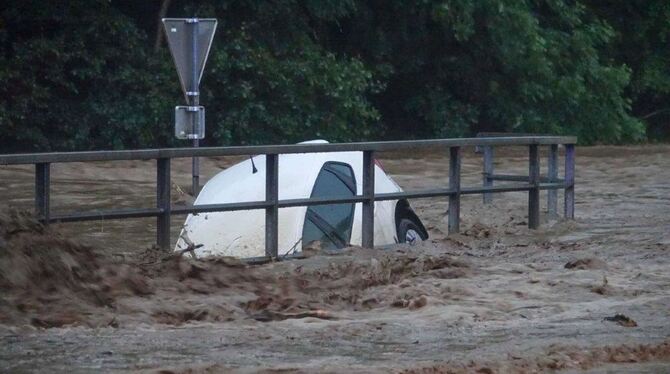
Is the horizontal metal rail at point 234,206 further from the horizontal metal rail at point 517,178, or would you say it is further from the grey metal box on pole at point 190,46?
the grey metal box on pole at point 190,46

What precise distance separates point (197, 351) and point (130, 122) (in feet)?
67.4

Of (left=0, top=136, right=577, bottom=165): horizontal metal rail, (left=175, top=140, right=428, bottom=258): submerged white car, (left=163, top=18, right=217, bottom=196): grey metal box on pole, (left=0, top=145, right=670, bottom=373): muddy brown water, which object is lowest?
(left=0, top=145, right=670, bottom=373): muddy brown water

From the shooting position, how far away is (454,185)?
13359 mm

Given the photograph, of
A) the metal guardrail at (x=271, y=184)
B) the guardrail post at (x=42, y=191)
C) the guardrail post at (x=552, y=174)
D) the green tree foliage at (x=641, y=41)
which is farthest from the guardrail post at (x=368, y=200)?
the green tree foliage at (x=641, y=41)

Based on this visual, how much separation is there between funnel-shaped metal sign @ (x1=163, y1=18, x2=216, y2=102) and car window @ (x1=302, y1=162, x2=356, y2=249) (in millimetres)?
3643

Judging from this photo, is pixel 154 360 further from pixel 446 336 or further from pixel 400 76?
pixel 400 76

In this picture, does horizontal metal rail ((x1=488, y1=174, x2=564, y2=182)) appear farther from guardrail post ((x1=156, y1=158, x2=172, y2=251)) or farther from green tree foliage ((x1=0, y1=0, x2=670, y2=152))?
green tree foliage ((x1=0, y1=0, x2=670, y2=152))

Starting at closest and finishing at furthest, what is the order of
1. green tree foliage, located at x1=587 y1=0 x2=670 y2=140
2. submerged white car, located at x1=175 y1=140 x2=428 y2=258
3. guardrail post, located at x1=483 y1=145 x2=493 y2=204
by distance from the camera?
submerged white car, located at x1=175 y1=140 x2=428 y2=258 < guardrail post, located at x1=483 y1=145 x2=493 y2=204 < green tree foliage, located at x1=587 y1=0 x2=670 y2=140

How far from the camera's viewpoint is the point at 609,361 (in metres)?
7.42

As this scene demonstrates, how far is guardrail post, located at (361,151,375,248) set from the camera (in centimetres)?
1230

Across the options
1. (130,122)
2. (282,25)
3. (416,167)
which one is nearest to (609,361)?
(416,167)

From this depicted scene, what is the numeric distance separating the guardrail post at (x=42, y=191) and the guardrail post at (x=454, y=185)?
471cm

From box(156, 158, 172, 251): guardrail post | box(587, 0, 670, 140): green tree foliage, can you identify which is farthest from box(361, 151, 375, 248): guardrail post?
box(587, 0, 670, 140): green tree foliage

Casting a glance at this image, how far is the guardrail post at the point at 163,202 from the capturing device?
10.6 metres
